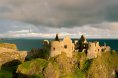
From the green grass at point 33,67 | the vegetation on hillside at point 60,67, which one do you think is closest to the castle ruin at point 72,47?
the vegetation on hillside at point 60,67

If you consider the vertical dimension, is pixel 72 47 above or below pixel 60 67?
above

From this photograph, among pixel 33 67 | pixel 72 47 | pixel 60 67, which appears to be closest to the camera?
pixel 33 67

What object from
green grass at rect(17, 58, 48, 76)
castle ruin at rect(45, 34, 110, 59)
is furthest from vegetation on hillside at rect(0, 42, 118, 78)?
castle ruin at rect(45, 34, 110, 59)

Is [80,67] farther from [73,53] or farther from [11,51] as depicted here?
[11,51]

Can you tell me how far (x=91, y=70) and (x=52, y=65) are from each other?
20.8 meters

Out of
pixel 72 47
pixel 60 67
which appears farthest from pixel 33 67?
pixel 72 47

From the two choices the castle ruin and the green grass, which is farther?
the castle ruin

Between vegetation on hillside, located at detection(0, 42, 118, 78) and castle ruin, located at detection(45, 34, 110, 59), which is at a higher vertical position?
castle ruin, located at detection(45, 34, 110, 59)

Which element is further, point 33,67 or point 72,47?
point 72,47

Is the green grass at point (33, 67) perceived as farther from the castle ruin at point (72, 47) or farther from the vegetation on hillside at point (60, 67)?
the castle ruin at point (72, 47)

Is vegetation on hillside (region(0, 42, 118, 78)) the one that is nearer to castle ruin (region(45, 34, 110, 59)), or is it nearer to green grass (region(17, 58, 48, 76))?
green grass (region(17, 58, 48, 76))

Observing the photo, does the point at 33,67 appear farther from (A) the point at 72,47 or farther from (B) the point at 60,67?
→ (A) the point at 72,47

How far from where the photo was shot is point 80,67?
130625 millimetres

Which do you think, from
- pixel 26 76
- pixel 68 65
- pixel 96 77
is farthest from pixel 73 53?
pixel 26 76
